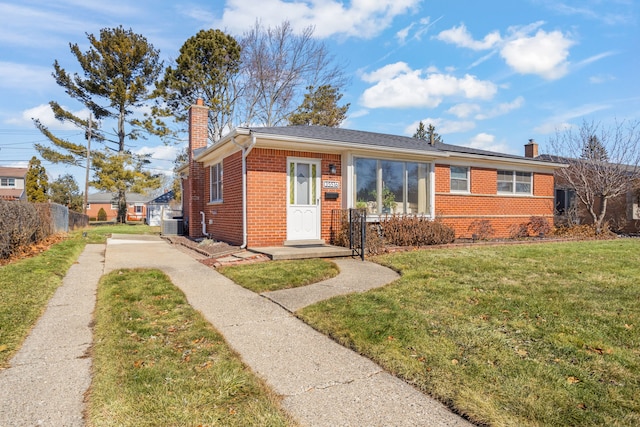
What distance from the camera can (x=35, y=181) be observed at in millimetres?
37875

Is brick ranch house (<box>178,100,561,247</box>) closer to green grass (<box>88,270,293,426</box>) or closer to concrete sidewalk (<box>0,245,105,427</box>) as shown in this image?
concrete sidewalk (<box>0,245,105,427</box>)

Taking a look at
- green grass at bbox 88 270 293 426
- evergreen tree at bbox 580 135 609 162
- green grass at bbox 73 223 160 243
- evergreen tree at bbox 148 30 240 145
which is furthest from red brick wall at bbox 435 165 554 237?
evergreen tree at bbox 148 30 240 145

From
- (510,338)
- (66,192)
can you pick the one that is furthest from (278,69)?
(66,192)

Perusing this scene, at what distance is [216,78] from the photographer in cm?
2714

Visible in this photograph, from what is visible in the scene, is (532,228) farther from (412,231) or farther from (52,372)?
(52,372)

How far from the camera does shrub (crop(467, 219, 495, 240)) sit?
13.1m

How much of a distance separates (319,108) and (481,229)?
767 inches

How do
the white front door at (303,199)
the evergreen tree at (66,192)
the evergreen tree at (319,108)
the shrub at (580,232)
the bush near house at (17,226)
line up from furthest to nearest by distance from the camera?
1. the evergreen tree at (66,192)
2. the evergreen tree at (319,108)
3. the shrub at (580,232)
4. the white front door at (303,199)
5. the bush near house at (17,226)

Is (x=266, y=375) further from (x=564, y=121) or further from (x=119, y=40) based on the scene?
(x=119, y=40)

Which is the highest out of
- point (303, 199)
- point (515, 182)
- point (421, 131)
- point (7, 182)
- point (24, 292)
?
point (421, 131)

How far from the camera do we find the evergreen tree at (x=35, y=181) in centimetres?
3706

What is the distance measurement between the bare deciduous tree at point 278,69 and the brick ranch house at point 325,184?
14.4 meters

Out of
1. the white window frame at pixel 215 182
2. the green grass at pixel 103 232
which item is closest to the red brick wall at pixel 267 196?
the white window frame at pixel 215 182

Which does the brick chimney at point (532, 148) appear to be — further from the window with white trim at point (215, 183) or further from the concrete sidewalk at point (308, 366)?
the concrete sidewalk at point (308, 366)
